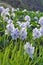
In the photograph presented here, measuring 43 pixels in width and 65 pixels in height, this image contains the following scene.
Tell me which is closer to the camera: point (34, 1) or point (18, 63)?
point (18, 63)

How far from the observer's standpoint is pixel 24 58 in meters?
3.01

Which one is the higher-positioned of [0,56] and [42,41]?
[42,41]

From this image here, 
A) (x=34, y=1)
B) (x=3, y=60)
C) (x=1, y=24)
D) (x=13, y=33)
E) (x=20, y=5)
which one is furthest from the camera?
(x=34, y=1)

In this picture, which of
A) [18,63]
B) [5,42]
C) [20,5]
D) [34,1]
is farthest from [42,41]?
[34,1]

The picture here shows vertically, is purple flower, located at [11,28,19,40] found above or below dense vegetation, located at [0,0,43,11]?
below

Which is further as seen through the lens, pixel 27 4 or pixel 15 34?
pixel 27 4

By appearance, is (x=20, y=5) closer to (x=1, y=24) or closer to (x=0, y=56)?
(x=1, y=24)

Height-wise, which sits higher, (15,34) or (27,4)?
(27,4)

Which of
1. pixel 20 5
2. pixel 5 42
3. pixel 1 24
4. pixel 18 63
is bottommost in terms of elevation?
pixel 18 63

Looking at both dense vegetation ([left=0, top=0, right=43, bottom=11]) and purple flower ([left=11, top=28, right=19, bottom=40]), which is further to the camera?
dense vegetation ([left=0, top=0, right=43, bottom=11])

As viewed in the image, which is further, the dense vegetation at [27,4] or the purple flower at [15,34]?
the dense vegetation at [27,4]

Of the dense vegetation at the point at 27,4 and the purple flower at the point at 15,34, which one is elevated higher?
the dense vegetation at the point at 27,4

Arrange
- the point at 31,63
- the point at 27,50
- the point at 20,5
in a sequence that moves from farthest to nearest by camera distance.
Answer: the point at 20,5
the point at 31,63
the point at 27,50

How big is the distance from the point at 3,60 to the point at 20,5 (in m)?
31.8
